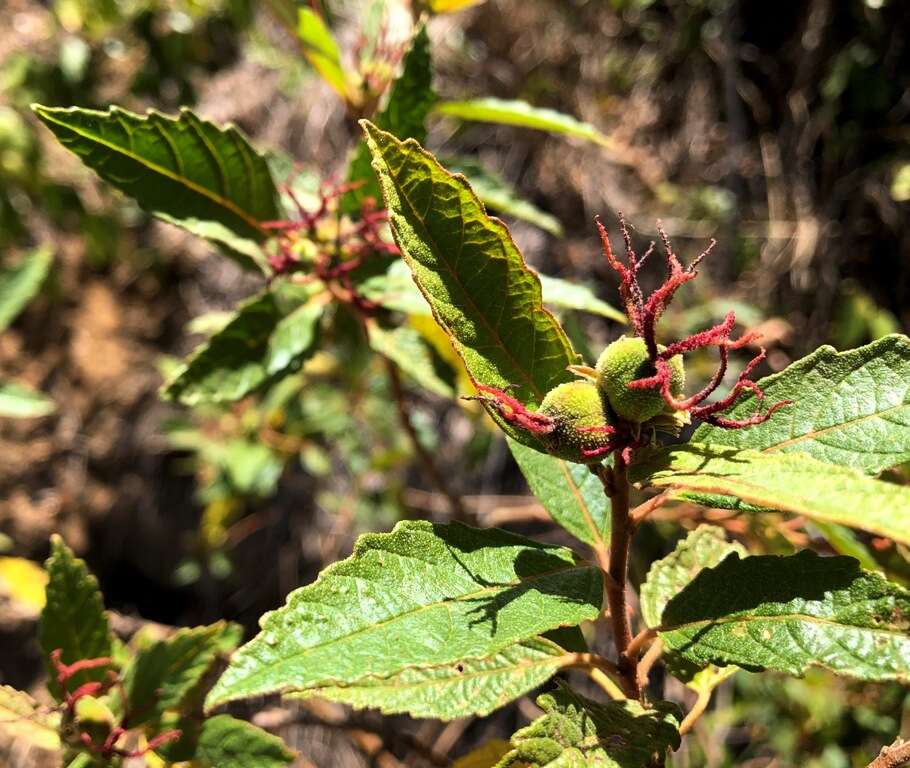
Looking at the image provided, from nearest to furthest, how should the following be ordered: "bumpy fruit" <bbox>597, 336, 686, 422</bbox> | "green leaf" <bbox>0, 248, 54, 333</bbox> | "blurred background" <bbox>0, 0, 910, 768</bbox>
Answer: "bumpy fruit" <bbox>597, 336, 686, 422</bbox> < "green leaf" <bbox>0, 248, 54, 333</bbox> < "blurred background" <bbox>0, 0, 910, 768</bbox>

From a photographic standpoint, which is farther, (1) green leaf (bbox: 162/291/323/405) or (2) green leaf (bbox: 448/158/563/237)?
(2) green leaf (bbox: 448/158/563/237)

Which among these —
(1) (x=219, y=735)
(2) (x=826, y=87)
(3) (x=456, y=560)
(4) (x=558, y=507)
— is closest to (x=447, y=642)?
(3) (x=456, y=560)

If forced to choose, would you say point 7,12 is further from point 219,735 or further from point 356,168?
point 219,735

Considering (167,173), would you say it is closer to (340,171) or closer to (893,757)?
(893,757)

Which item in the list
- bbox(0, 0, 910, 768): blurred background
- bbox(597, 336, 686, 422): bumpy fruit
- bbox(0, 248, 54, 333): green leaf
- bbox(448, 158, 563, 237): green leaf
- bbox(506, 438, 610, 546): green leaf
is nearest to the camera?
bbox(597, 336, 686, 422): bumpy fruit

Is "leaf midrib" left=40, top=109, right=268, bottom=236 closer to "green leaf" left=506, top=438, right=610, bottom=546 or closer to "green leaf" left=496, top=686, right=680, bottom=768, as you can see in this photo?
"green leaf" left=506, top=438, right=610, bottom=546

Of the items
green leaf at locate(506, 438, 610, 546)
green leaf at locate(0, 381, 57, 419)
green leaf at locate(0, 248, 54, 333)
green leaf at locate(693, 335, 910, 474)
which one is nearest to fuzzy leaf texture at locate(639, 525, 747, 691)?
green leaf at locate(506, 438, 610, 546)

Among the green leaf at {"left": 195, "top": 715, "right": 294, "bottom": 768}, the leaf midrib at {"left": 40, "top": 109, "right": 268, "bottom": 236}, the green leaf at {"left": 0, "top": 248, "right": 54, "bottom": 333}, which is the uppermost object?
the leaf midrib at {"left": 40, "top": 109, "right": 268, "bottom": 236}

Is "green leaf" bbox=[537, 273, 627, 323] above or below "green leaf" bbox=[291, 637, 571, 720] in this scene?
above
